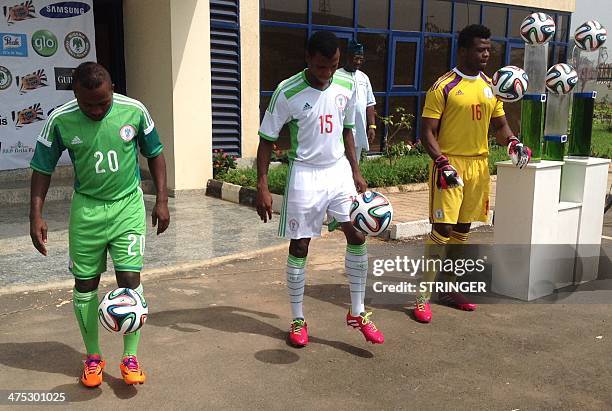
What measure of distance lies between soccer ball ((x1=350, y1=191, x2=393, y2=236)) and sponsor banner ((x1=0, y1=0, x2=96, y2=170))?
694cm

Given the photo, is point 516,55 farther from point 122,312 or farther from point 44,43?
point 122,312

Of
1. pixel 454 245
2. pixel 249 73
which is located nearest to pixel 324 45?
pixel 454 245

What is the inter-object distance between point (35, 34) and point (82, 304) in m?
6.89

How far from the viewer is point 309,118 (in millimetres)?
3828

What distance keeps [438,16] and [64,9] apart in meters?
7.45

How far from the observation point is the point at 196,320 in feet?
14.4

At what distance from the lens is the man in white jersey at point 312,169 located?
384 cm

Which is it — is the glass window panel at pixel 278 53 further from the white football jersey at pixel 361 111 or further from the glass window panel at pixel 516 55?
the glass window panel at pixel 516 55

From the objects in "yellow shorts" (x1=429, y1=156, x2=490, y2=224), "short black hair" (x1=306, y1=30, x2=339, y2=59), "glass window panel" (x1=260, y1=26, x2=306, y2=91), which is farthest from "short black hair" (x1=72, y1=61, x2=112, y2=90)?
"glass window panel" (x1=260, y1=26, x2=306, y2=91)

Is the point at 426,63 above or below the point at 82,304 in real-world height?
above

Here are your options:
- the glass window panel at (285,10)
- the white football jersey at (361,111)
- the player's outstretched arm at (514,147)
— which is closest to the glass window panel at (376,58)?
the glass window panel at (285,10)

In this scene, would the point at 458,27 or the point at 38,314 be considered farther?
the point at 458,27

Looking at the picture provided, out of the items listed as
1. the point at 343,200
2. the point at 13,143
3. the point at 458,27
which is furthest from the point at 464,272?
the point at 458,27

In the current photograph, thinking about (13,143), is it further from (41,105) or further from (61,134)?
(61,134)
